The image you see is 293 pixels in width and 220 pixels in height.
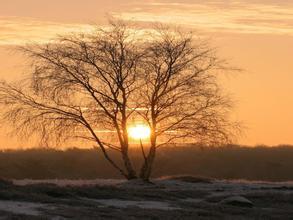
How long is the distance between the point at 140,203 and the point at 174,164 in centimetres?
4951

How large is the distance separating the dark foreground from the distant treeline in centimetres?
3337

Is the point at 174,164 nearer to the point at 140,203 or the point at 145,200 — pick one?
the point at 145,200

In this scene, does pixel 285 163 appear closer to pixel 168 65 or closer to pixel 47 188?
pixel 168 65

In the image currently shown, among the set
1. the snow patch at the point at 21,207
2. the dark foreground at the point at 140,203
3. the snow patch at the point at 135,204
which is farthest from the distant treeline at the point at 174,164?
the snow patch at the point at 21,207

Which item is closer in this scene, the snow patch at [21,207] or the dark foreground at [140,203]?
the snow patch at [21,207]

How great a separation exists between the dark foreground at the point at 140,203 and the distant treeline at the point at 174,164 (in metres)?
33.4

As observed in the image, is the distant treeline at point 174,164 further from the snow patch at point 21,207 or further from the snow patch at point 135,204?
the snow patch at point 21,207

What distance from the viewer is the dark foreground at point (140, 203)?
82.3ft

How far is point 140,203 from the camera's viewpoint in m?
29.8

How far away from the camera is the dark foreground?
82.3ft

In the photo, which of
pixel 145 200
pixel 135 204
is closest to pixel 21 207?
pixel 135 204

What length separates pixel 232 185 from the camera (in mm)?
41438

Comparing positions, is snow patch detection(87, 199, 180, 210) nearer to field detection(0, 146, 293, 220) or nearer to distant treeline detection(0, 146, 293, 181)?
field detection(0, 146, 293, 220)

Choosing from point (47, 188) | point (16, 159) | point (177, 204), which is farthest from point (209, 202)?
point (16, 159)
